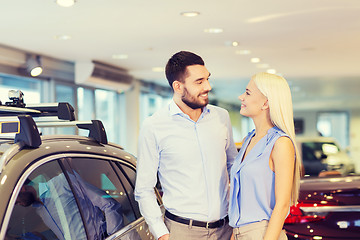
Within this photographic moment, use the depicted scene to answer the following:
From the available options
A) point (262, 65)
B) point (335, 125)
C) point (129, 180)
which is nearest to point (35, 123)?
point (129, 180)

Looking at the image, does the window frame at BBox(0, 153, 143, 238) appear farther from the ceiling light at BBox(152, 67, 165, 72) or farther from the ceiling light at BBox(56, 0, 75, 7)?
the ceiling light at BBox(152, 67, 165, 72)

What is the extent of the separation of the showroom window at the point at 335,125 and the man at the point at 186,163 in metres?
24.2

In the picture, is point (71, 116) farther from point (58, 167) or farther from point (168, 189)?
point (168, 189)

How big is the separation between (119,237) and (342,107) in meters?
23.9

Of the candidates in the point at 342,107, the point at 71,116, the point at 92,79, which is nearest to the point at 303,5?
the point at 71,116

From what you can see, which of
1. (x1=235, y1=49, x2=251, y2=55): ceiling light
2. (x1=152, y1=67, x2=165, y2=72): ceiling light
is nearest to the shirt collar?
(x1=235, y1=49, x2=251, y2=55): ceiling light

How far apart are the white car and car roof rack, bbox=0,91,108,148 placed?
717 centimetres

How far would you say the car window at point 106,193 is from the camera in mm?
2078

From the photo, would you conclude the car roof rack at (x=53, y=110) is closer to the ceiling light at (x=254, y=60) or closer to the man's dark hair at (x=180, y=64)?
the man's dark hair at (x=180, y=64)

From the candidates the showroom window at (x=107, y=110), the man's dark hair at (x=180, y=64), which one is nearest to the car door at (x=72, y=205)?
the man's dark hair at (x=180, y=64)

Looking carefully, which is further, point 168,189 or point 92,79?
point 92,79

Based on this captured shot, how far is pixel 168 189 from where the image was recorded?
2.43 meters

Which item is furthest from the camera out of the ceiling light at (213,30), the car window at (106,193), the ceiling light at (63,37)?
the ceiling light at (63,37)

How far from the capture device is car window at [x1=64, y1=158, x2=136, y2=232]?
6.82ft
